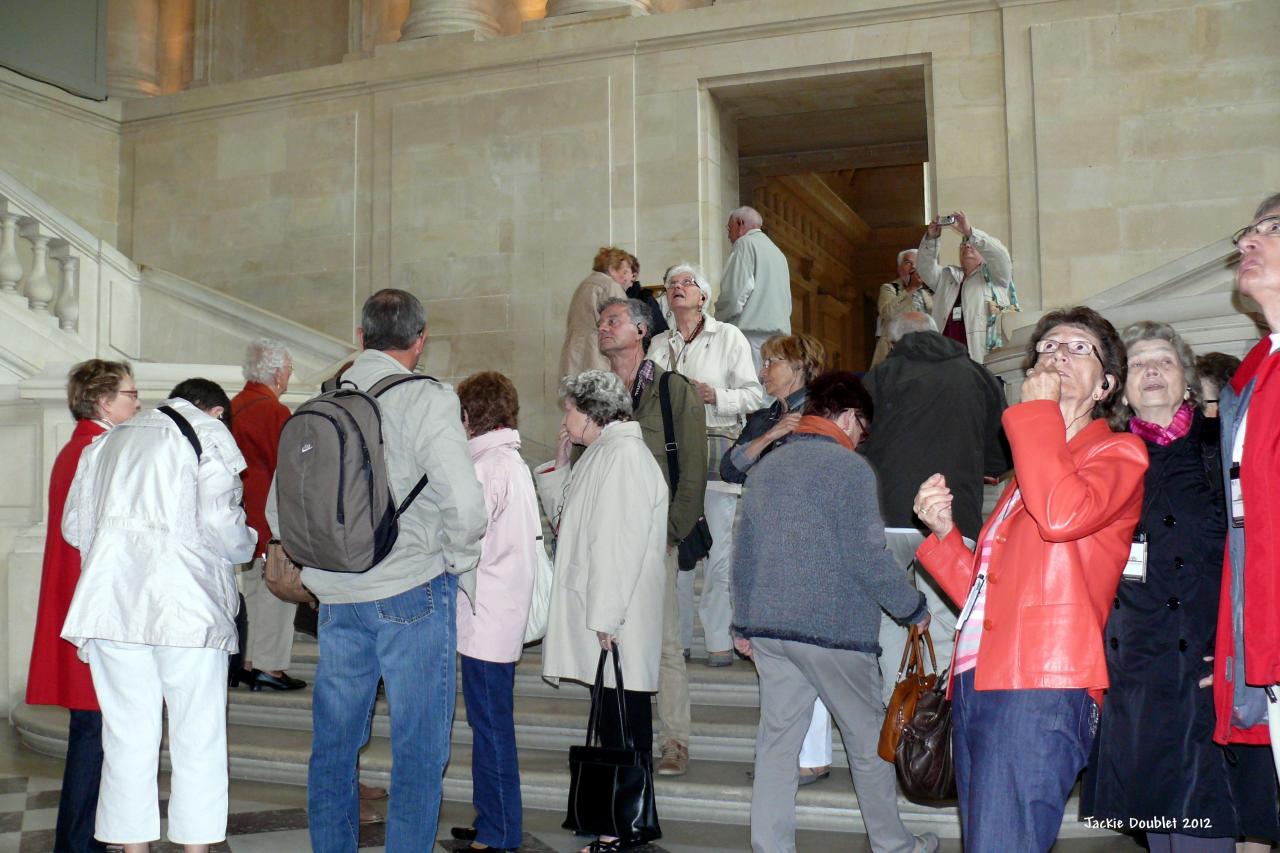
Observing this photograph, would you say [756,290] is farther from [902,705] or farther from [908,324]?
[902,705]

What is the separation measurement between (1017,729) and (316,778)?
2.06 meters

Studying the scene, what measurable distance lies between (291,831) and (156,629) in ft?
4.51

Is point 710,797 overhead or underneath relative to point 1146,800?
underneath

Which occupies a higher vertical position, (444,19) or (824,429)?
(444,19)

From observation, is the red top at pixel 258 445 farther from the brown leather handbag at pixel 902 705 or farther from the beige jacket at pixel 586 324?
the brown leather handbag at pixel 902 705

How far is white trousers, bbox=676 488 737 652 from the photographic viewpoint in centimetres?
602

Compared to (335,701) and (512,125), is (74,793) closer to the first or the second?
(335,701)

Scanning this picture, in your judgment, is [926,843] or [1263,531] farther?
[926,843]

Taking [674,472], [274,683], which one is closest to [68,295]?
[274,683]

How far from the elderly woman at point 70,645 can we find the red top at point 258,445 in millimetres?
1527

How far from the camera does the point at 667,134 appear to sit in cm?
1139

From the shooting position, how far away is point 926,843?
165 inches

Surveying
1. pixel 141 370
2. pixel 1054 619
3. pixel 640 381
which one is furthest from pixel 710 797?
pixel 141 370

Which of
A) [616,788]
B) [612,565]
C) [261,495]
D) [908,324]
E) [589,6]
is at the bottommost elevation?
[616,788]
